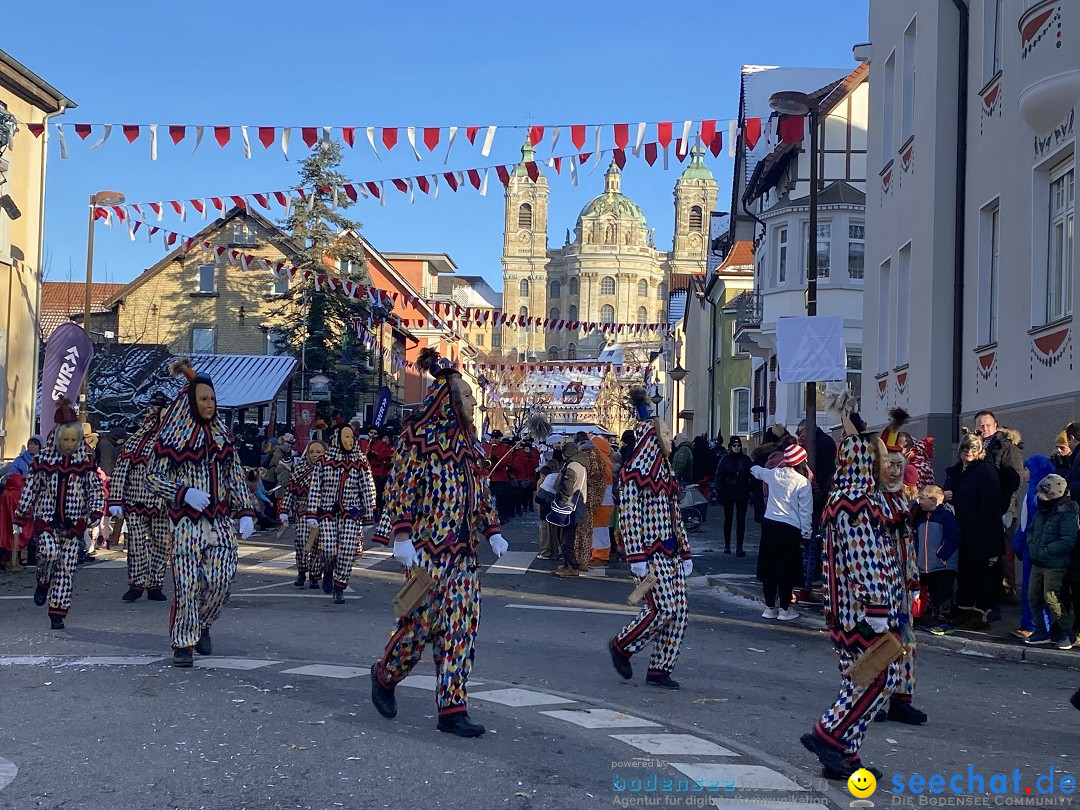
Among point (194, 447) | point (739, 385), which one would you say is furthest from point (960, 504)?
point (739, 385)

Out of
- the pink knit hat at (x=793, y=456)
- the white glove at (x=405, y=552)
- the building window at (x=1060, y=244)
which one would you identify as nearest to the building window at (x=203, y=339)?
the building window at (x=1060, y=244)

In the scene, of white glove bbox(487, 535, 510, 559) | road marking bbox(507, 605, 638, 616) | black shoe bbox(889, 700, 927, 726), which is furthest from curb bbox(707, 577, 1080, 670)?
white glove bbox(487, 535, 510, 559)

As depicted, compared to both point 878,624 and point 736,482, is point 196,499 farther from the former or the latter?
point 736,482

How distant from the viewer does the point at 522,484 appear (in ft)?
90.6

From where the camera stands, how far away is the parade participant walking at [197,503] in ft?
26.6

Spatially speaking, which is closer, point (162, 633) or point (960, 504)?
point (162, 633)

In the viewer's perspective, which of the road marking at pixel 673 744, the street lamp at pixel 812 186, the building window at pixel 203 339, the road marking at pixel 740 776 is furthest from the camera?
the building window at pixel 203 339

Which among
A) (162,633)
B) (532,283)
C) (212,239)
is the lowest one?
(162,633)

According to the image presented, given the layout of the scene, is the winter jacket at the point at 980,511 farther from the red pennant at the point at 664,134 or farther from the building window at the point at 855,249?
the building window at the point at 855,249

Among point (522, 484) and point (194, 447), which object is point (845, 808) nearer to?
point (194, 447)

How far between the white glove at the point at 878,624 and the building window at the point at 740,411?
38.7 metres

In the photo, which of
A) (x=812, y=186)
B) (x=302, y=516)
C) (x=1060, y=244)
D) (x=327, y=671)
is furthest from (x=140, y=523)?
(x=1060, y=244)

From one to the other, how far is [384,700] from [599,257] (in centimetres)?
16809

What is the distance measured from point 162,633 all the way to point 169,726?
12.4 ft
